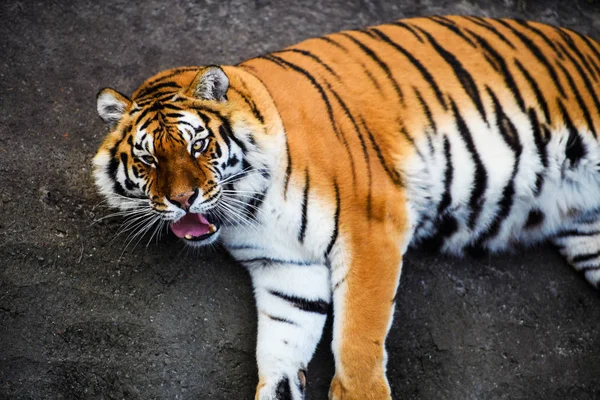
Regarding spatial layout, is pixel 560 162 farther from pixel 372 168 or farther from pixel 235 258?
pixel 235 258

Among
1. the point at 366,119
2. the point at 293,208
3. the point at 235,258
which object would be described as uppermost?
the point at 366,119

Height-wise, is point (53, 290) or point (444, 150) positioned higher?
point (444, 150)

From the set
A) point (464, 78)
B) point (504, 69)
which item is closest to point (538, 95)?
point (504, 69)

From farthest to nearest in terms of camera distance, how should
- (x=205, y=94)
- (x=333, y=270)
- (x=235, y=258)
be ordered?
1. (x=235, y=258)
2. (x=333, y=270)
3. (x=205, y=94)

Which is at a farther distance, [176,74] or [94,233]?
[94,233]

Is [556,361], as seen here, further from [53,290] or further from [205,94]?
[53,290]

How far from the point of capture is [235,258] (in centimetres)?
206

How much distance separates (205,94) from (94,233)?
659mm

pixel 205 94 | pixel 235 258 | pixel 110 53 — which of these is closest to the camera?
pixel 205 94

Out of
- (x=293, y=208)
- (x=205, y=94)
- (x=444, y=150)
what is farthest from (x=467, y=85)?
(x=205, y=94)

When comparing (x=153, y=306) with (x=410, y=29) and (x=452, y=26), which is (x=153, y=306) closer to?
(x=410, y=29)

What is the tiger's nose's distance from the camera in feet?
5.47

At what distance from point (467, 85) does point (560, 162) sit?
41cm

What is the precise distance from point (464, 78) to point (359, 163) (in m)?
0.54
